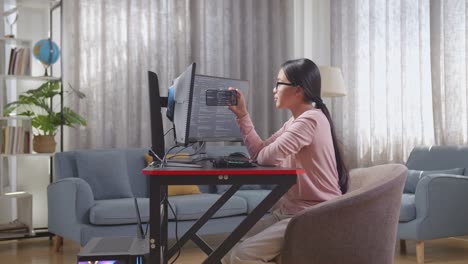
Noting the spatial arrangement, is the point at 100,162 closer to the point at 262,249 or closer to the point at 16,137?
the point at 16,137

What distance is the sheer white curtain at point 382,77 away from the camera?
18.1 ft

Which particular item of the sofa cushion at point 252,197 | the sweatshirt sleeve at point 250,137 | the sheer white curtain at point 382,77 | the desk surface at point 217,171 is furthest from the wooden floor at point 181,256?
the desk surface at point 217,171

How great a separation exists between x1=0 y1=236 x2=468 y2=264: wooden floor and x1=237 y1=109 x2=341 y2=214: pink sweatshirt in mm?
1940

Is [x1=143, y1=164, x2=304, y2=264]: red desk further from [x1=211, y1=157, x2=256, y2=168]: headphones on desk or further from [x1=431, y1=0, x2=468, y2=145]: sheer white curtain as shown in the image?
[x1=431, y1=0, x2=468, y2=145]: sheer white curtain

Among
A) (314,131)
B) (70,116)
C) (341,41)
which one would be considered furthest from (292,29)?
(314,131)

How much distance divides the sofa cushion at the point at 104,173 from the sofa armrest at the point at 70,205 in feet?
0.79

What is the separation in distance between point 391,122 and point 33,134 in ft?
10.4

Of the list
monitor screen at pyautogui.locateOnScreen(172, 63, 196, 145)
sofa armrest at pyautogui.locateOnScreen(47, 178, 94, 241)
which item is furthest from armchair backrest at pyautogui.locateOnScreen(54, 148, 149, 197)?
monitor screen at pyautogui.locateOnScreen(172, 63, 196, 145)

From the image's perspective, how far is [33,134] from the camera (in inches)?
202

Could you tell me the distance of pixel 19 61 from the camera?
15.8 feet

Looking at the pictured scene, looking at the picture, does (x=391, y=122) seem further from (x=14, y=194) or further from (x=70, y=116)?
(x=14, y=194)

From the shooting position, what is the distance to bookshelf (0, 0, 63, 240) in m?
4.74

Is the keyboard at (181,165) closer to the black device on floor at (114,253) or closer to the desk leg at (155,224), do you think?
the desk leg at (155,224)

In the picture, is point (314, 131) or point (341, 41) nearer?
point (314, 131)
